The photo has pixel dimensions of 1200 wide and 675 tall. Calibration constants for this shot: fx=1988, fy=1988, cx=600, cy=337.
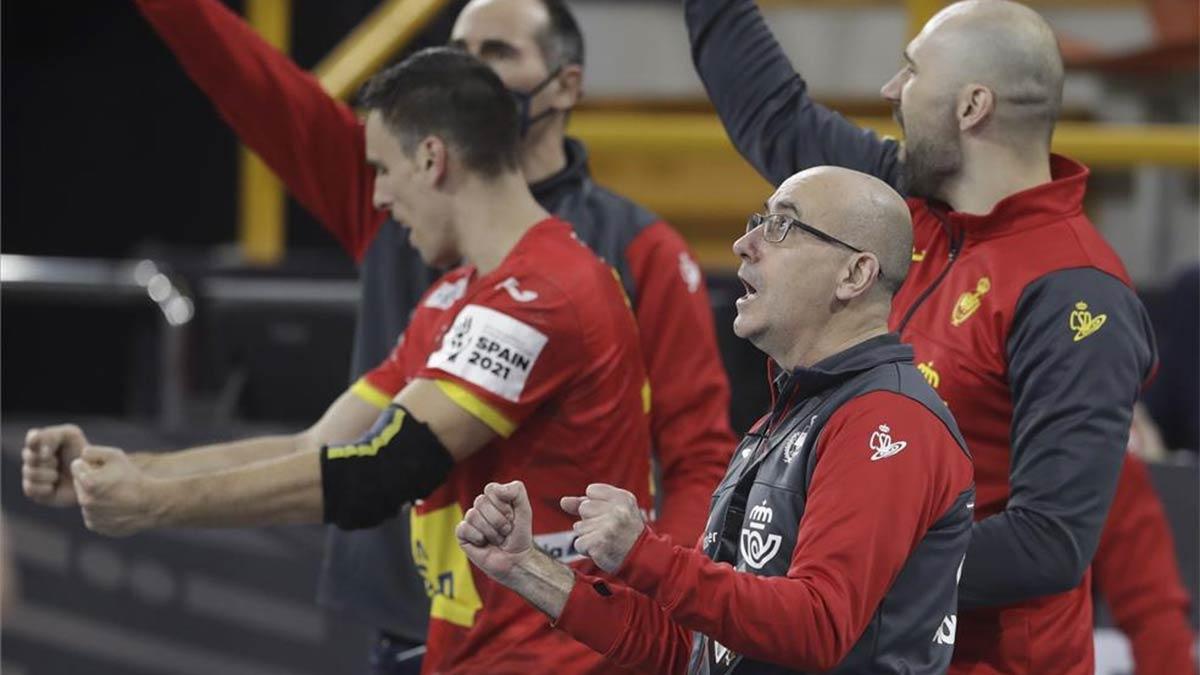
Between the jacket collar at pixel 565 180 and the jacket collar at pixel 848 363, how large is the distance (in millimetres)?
1477

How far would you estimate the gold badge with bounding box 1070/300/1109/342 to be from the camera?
296cm

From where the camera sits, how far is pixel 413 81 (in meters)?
3.50

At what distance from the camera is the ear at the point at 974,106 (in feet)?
10.4

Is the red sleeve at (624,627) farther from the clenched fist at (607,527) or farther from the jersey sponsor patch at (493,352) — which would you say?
the jersey sponsor patch at (493,352)

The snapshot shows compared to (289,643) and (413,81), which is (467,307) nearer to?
(413,81)

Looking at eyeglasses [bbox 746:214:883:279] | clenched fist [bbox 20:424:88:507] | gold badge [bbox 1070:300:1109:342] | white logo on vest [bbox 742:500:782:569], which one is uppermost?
eyeglasses [bbox 746:214:883:279]

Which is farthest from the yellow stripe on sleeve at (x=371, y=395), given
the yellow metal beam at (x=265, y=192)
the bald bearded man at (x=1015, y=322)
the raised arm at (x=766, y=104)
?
the yellow metal beam at (x=265, y=192)

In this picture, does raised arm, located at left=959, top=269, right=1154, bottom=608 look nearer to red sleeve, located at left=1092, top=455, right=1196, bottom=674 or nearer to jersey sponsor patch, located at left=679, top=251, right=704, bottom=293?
jersey sponsor patch, located at left=679, top=251, right=704, bottom=293

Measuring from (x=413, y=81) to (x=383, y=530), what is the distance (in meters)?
1.07

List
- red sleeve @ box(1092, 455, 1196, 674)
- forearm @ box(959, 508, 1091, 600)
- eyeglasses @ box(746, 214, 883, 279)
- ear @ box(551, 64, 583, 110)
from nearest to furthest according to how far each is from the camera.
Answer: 1. eyeglasses @ box(746, 214, 883, 279)
2. forearm @ box(959, 508, 1091, 600)
3. ear @ box(551, 64, 583, 110)
4. red sleeve @ box(1092, 455, 1196, 674)

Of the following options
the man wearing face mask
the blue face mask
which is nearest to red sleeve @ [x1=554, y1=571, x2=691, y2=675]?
the man wearing face mask

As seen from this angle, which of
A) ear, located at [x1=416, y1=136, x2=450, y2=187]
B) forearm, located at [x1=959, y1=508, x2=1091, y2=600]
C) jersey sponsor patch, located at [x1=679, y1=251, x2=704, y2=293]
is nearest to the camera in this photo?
forearm, located at [x1=959, y1=508, x2=1091, y2=600]

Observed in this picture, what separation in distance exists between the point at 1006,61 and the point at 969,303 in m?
0.41

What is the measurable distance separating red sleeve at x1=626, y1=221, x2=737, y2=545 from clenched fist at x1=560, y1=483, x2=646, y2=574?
131cm
